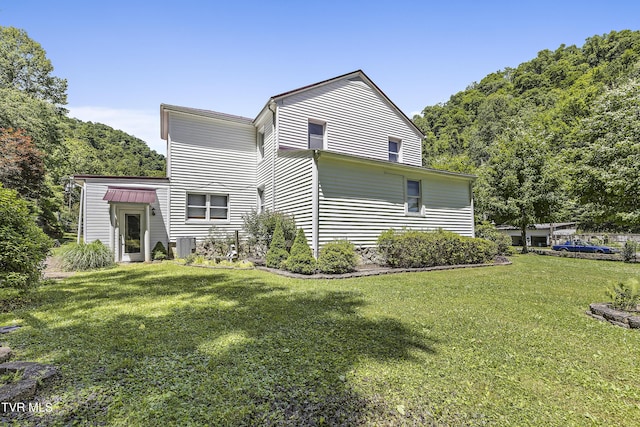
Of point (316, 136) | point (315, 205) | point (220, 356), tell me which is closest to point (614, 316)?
point (220, 356)

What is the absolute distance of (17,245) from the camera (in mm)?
4898

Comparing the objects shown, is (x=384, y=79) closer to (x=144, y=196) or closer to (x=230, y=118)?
(x=230, y=118)

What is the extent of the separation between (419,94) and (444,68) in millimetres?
3449

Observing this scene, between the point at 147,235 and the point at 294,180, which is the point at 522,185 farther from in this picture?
the point at 147,235

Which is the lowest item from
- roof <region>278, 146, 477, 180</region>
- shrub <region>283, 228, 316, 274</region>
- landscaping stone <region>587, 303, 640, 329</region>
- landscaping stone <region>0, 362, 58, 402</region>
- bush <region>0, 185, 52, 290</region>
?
landscaping stone <region>587, 303, 640, 329</region>

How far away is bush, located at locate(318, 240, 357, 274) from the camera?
9039mm

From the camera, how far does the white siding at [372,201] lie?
34.5 feet

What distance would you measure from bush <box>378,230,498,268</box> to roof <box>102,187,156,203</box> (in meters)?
10.4

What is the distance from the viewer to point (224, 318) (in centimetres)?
460

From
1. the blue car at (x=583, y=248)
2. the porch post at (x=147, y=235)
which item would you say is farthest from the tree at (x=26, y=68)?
the blue car at (x=583, y=248)

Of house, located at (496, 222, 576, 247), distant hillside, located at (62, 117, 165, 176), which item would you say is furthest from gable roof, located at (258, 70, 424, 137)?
distant hillside, located at (62, 117, 165, 176)

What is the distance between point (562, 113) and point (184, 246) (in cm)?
4688

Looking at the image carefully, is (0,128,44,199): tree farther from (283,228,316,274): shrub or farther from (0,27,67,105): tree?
(283,228,316,274): shrub

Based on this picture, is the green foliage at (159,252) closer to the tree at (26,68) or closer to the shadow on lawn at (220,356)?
the shadow on lawn at (220,356)
